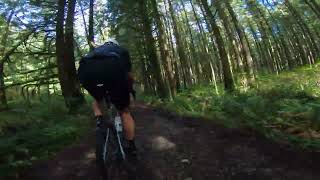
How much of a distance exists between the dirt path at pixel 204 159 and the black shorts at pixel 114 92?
1.18 metres

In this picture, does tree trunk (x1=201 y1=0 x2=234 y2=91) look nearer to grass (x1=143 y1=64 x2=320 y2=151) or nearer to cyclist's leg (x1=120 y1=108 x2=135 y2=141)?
grass (x1=143 y1=64 x2=320 y2=151)

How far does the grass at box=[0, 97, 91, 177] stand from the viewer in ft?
19.3

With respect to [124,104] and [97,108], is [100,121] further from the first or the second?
[124,104]

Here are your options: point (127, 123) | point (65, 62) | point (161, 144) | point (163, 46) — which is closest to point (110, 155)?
point (127, 123)

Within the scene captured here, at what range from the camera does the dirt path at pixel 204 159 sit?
5.46 metres

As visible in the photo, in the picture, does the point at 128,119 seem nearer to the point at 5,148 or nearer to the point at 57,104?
the point at 5,148

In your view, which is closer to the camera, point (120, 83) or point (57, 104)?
point (120, 83)

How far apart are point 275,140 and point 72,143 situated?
411cm

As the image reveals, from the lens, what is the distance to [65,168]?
652 cm

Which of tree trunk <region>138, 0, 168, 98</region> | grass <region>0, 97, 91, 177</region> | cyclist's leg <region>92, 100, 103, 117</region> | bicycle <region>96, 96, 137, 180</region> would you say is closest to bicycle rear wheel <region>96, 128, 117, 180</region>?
bicycle <region>96, 96, 137, 180</region>

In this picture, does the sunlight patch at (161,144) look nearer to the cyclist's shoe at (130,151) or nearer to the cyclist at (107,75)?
the cyclist's shoe at (130,151)

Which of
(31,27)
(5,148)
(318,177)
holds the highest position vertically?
(31,27)

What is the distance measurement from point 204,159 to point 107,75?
7.85 ft

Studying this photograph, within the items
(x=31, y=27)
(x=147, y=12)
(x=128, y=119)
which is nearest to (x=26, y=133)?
(x=128, y=119)
